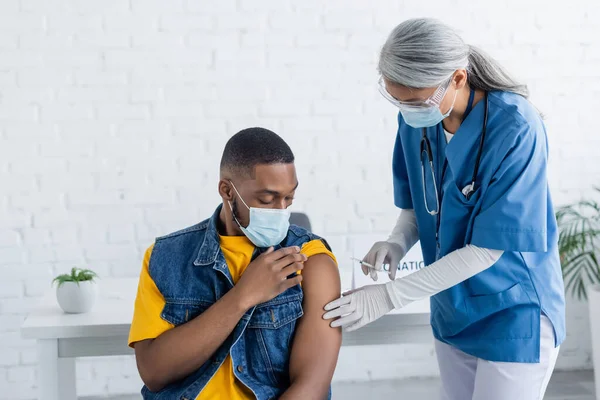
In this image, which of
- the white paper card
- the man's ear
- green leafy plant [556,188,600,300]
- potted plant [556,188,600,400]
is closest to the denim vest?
the man's ear

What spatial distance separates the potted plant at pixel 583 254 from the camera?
284cm

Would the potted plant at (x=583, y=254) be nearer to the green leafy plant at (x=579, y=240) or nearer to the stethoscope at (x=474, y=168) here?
the green leafy plant at (x=579, y=240)

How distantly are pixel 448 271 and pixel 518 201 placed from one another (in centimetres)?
21

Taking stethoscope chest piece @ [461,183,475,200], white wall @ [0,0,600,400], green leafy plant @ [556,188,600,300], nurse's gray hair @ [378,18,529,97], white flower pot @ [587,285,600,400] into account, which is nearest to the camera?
nurse's gray hair @ [378,18,529,97]

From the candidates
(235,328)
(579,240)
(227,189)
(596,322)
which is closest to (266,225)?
(227,189)

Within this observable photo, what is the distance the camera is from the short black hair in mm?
1603

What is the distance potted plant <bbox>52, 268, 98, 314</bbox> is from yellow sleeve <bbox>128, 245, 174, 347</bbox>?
422 millimetres

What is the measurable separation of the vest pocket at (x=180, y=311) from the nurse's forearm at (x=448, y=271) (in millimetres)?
452

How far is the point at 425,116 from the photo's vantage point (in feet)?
5.32

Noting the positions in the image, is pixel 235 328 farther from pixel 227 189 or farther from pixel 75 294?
pixel 75 294

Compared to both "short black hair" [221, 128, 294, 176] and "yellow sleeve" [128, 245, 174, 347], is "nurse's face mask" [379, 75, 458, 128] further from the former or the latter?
"yellow sleeve" [128, 245, 174, 347]

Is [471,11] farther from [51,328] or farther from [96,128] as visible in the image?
[51,328]

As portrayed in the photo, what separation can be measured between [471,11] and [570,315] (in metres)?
1.42

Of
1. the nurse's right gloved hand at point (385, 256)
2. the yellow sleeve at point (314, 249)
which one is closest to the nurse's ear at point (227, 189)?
the yellow sleeve at point (314, 249)
